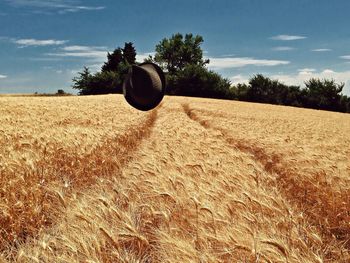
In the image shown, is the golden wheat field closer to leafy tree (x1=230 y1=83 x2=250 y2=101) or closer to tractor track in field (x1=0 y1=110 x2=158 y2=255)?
tractor track in field (x1=0 y1=110 x2=158 y2=255)

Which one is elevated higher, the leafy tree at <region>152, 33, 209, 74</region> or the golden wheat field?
the leafy tree at <region>152, 33, 209, 74</region>

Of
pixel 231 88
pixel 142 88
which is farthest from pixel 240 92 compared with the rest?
pixel 142 88

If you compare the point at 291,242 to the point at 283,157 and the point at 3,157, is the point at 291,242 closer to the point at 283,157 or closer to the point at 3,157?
the point at 3,157

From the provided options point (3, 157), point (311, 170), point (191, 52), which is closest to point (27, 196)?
point (3, 157)

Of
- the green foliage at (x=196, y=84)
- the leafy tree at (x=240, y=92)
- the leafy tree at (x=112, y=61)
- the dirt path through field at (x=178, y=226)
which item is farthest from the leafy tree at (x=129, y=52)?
the dirt path through field at (x=178, y=226)

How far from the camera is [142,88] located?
9039 mm

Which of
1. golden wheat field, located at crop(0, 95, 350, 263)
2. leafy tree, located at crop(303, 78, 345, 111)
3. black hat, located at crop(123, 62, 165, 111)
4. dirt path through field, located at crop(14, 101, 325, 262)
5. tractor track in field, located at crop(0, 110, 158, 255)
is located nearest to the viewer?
dirt path through field, located at crop(14, 101, 325, 262)

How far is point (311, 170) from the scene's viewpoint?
20.4 feet

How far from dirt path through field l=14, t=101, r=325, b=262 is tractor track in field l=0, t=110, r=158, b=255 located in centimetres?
20

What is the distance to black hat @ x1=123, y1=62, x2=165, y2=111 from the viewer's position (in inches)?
351

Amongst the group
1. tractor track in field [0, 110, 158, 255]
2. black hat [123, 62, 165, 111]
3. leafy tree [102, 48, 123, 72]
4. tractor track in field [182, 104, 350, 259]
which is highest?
leafy tree [102, 48, 123, 72]

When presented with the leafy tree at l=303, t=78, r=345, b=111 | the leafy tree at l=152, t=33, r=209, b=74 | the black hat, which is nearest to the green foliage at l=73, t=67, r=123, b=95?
the leafy tree at l=152, t=33, r=209, b=74

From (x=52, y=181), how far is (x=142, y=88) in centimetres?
496

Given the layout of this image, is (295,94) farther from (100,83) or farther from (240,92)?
(100,83)
